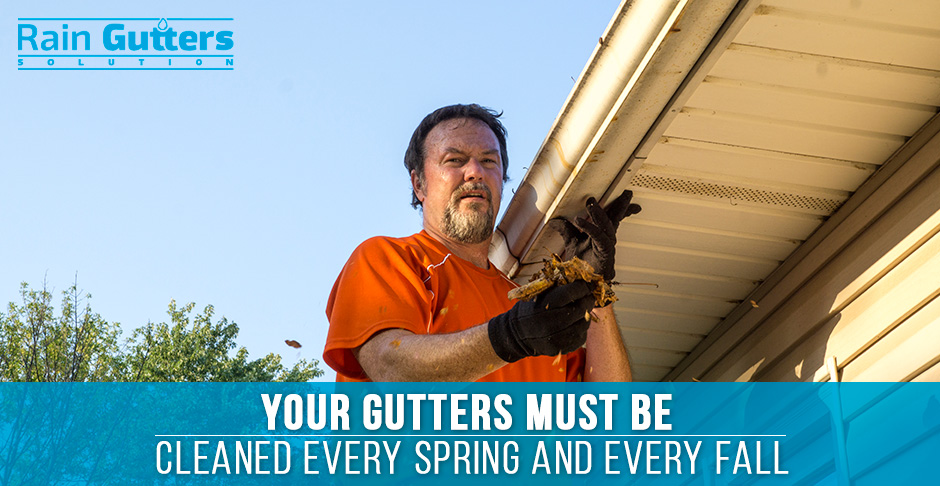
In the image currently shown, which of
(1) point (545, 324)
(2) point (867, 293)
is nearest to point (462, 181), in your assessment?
(1) point (545, 324)

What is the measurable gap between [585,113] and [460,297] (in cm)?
71

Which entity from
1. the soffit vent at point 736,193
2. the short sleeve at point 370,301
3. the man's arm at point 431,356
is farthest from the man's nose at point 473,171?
the man's arm at point 431,356

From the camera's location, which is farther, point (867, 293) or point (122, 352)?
point (122, 352)

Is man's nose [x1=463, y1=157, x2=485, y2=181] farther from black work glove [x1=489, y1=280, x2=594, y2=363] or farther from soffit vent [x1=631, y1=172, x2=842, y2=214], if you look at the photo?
black work glove [x1=489, y1=280, x2=594, y2=363]

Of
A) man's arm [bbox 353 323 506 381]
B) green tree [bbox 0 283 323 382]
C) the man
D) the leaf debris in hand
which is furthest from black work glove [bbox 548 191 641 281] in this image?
green tree [bbox 0 283 323 382]

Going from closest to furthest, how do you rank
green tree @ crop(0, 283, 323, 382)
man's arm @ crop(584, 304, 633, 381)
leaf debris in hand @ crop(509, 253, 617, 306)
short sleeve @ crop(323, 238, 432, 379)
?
1. leaf debris in hand @ crop(509, 253, 617, 306)
2. short sleeve @ crop(323, 238, 432, 379)
3. man's arm @ crop(584, 304, 633, 381)
4. green tree @ crop(0, 283, 323, 382)

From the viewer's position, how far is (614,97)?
2.54 m

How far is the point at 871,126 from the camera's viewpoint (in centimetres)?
277

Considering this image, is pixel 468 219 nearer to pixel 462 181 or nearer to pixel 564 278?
pixel 462 181

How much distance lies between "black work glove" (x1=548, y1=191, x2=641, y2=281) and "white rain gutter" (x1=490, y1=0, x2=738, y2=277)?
2.2 inches

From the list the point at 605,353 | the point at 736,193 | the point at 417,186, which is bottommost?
the point at 605,353

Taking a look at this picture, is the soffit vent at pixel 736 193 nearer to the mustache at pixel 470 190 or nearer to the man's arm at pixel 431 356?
the mustache at pixel 470 190

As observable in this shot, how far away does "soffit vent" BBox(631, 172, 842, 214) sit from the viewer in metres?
3.00

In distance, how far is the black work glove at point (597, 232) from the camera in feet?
9.56
